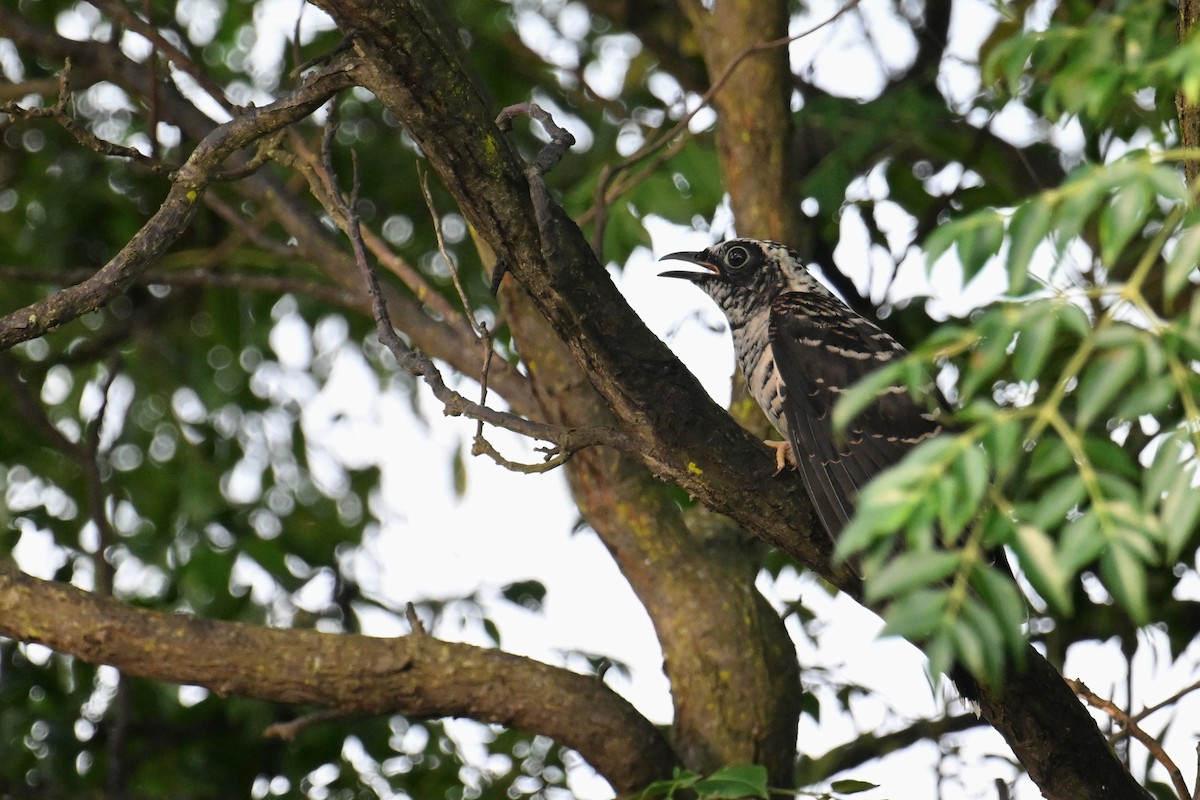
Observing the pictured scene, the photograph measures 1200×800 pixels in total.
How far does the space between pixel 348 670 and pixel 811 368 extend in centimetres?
169

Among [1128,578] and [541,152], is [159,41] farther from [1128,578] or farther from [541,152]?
[1128,578]

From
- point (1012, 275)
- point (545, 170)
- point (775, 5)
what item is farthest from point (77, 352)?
point (1012, 275)

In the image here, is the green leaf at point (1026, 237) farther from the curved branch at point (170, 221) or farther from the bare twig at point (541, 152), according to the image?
the curved branch at point (170, 221)

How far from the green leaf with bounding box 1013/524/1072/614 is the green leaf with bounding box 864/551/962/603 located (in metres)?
0.07

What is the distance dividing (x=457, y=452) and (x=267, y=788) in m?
1.84

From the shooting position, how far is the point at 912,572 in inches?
53.9

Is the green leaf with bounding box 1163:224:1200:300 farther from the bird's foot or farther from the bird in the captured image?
the bird's foot

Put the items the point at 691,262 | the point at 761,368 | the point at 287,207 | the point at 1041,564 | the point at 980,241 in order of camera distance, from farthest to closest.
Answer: the point at 691,262 < the point at 287,207 < the point at 761,368 < the point at 980,241 < the point at 1041,564

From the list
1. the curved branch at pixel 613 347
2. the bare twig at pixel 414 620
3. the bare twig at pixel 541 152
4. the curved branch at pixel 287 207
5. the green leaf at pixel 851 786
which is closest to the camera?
the curved branch at pixel 613 347

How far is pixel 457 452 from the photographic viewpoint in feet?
20.2

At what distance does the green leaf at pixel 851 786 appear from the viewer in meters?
3.29

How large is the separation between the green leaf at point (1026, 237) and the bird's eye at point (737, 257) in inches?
133

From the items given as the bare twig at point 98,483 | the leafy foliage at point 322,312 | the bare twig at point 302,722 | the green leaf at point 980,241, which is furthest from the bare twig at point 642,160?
the green leaf at point 980,241

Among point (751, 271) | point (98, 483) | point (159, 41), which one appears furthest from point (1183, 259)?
point (98, 483)
